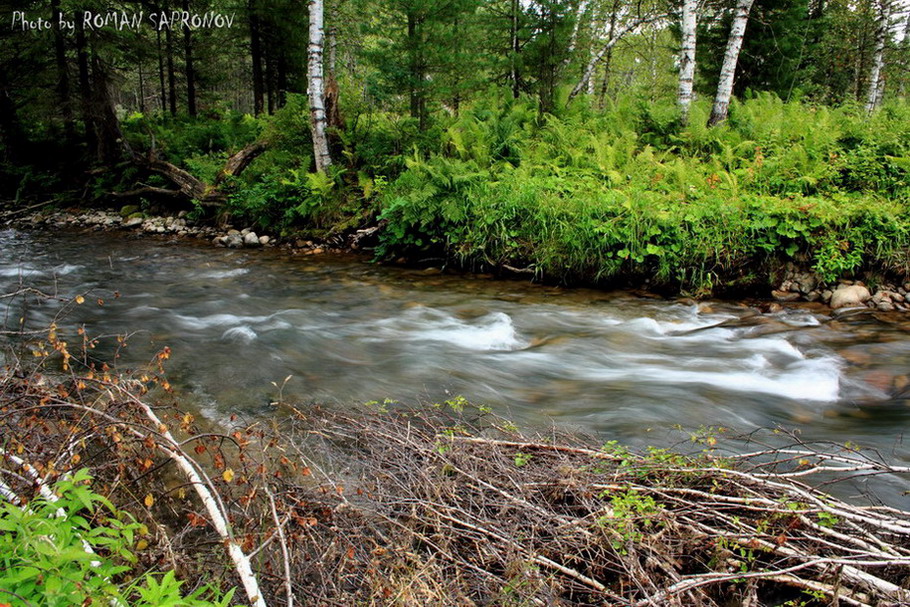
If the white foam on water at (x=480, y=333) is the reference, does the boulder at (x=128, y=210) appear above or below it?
above

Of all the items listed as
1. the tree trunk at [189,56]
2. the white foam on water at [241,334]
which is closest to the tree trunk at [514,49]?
the white foam on water at [241,334]

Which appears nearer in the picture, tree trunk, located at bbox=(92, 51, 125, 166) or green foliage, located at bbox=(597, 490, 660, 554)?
green foliage, located at bbox=(597, 490, 660, 554)

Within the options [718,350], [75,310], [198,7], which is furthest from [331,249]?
[198,7]

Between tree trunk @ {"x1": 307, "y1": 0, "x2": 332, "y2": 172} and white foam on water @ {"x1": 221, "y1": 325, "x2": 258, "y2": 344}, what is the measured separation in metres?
5.63

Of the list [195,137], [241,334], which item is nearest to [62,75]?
[195,137]

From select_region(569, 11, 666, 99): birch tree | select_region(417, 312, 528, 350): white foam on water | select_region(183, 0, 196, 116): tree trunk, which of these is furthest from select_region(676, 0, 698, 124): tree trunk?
select_region(183, 0, 196, 116): tree trunk

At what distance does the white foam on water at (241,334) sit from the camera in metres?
6.64

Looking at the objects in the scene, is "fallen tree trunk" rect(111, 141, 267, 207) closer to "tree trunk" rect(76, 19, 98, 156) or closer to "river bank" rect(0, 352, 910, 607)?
"tree trunk" rect(76, 19, 98, 156)

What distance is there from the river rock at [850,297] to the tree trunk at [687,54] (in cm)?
595

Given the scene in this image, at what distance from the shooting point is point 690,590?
242 centimetres

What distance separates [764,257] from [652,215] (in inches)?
67.5

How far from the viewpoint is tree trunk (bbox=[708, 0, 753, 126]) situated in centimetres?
1101

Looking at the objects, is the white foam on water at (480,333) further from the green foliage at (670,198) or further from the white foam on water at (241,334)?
the white foam on water at (241,334)

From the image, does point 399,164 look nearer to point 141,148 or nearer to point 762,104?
point 762,104
